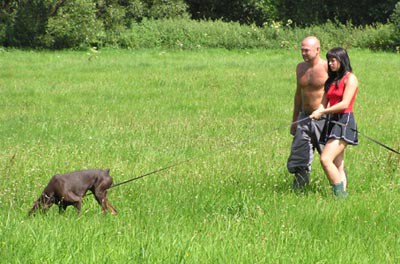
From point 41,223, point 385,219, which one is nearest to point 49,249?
point 41,223

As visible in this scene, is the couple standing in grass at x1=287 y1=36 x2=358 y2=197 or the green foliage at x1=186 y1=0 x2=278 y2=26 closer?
the couple standing in grass at x1=287 y1=36 x2=358 y2=197

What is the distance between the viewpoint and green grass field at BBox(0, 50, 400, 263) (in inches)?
198

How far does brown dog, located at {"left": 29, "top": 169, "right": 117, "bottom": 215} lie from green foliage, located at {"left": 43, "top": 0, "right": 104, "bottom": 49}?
26.5 m

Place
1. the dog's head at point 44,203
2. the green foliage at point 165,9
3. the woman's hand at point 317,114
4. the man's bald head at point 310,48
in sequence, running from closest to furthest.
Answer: the dog's head at point 44,203 → the woman's hand at point 317,114 → the man's bald head at point 310,48 → the green foliage at point 165,9

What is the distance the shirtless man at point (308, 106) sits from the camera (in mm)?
7625

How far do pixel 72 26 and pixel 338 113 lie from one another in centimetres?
2599

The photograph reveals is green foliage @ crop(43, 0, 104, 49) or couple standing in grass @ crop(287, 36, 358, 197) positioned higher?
couple standing in grass @ crop(287, 36, 358, 197)

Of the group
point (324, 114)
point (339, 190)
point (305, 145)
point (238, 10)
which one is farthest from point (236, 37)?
point (339, 190)

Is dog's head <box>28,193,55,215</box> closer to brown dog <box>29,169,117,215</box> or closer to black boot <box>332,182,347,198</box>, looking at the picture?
brown dog <box>29,169,117,215</box>

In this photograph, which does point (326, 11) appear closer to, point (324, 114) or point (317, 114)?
point (324, 114)

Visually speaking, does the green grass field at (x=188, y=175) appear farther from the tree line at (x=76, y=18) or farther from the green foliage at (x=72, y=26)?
the tree line at (x=76, y=18)

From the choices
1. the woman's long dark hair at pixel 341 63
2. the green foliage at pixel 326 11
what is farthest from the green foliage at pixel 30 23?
the woman's long dark hair at pixel 341 63

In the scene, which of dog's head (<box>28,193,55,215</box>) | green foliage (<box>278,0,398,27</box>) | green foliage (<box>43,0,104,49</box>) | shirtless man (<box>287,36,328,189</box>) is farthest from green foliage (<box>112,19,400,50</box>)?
dog's head (<box>28,193,55,215</box>)

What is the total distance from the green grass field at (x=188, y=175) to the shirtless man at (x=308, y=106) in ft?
0.92
